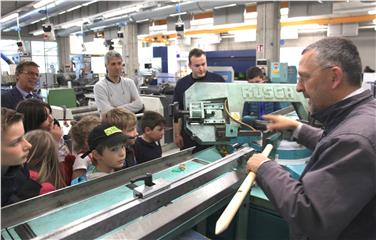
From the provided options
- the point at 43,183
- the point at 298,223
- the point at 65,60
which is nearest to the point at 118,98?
the point at 43,183

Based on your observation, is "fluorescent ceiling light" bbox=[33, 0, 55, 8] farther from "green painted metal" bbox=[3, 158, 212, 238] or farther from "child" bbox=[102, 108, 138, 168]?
"green painted metal" bbox=[3, 158, 212, 238]

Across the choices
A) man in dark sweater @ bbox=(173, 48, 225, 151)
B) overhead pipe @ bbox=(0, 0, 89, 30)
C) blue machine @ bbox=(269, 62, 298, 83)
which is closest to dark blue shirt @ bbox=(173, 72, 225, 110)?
man in dark sweater @ bbox=(173, 48, 225, 151)

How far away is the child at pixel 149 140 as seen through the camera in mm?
2145

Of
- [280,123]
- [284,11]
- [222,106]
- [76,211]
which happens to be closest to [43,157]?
[76,211]

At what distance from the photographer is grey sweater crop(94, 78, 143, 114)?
2703 millimetres

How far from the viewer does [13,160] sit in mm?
1068

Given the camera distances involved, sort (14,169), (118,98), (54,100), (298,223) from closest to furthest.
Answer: (298,223), (14,169), (118,98), (54,100)

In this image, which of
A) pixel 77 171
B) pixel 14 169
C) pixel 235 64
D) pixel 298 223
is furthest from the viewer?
pixel 235 64

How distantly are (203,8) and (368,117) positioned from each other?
6.04 meters

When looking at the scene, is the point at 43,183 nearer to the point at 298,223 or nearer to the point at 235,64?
the point at 298,223

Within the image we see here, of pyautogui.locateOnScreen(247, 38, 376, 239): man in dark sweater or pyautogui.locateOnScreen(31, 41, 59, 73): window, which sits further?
pyautogui.locateOnScreen(31, 41, 59, 73): window

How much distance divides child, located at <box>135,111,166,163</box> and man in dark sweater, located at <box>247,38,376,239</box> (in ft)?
3.80

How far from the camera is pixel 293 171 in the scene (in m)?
1.51

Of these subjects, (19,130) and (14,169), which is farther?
(14,169)
